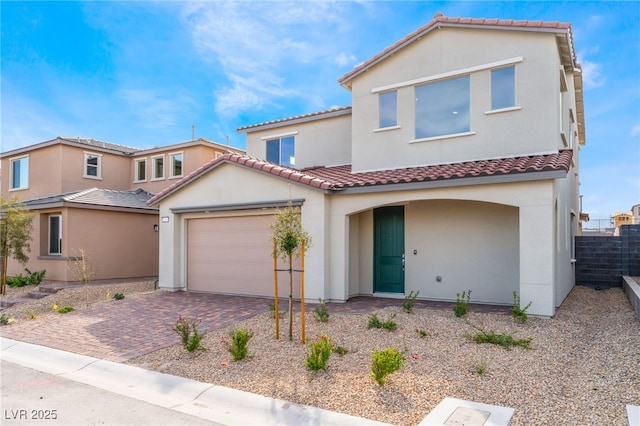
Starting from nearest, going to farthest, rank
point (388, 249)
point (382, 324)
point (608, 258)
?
point (382, 324) < point (388, 249) < point (608, 258)

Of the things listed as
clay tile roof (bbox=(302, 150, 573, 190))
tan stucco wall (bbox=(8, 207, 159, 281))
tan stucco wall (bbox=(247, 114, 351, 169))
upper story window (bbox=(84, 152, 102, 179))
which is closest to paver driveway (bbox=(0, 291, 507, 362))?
clay tile roof (bbox=(302, 150, 573, 190))

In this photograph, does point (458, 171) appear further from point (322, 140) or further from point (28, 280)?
point (28, 280)

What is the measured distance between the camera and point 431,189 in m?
10.2

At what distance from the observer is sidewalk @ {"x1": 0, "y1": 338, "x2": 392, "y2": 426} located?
4.81 metres

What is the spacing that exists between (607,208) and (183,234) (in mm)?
40494

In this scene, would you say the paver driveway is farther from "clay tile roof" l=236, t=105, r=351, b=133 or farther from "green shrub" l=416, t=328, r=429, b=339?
"clay tile roof" l=236, t=105, r=351, b=133

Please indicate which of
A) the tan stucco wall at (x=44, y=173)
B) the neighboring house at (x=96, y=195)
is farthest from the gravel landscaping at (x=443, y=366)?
the tan stucco wall at (x=44, y=173)

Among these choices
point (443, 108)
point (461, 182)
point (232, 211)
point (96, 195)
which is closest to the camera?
point (461, 182)

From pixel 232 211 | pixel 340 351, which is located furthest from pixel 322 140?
pixel 340 351

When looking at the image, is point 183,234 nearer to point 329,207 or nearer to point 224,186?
point 224,186

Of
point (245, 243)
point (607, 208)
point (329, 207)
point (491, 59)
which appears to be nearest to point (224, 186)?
point (245, 243)

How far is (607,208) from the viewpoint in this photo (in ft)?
128

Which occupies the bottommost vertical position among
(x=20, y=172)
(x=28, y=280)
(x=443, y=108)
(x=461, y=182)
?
(x=28, y=280)

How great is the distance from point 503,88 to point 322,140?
258 inches
